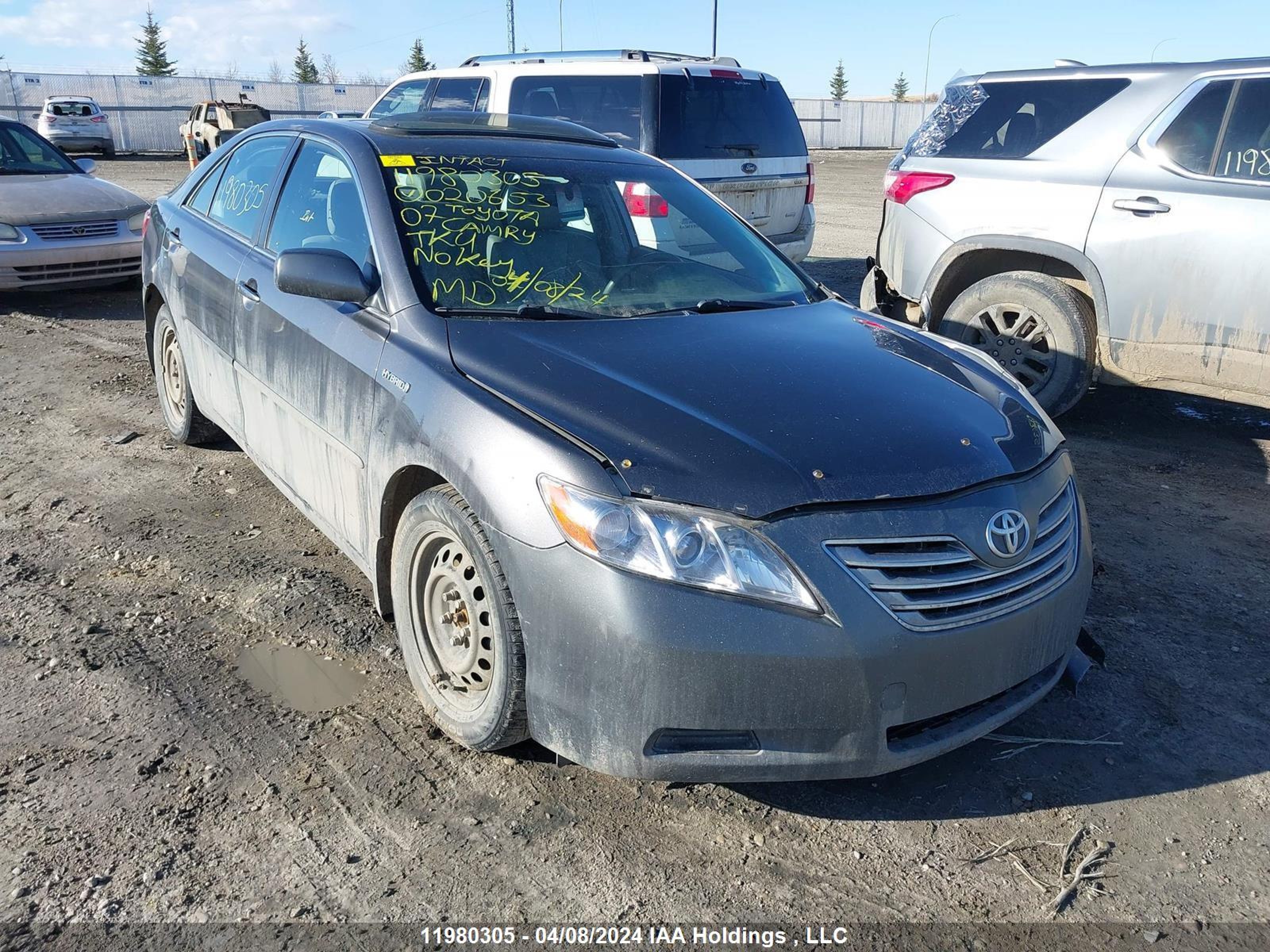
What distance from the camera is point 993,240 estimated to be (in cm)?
611

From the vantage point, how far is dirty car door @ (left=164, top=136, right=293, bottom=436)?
4.38 meters

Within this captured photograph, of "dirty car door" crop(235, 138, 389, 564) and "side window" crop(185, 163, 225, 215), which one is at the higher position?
"side window" crop(185, 163, 225, 215)

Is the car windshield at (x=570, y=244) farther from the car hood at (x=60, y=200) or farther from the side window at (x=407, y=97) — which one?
the side window at (x=407, y=97)

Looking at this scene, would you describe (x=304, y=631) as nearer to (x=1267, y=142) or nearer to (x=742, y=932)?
(x=742, y=932)

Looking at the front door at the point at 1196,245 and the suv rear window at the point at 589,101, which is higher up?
the suv rear window at the point at 589,101

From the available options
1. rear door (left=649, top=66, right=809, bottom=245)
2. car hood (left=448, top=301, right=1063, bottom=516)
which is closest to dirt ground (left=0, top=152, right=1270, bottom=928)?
car hood (left=448, top=301, right=1063, bottom=516)

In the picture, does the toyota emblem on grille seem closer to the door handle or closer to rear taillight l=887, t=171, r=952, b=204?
the door handle

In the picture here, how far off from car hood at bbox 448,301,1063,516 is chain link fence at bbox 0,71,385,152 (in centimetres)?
3690

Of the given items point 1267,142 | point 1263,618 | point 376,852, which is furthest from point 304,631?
point 1267,142

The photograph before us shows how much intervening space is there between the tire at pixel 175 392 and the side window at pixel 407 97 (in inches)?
225

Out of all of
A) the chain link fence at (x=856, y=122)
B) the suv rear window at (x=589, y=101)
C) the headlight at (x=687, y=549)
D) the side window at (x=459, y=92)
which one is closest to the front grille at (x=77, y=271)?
the side window at (x=459, y=92)

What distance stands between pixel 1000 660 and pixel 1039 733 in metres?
0.69

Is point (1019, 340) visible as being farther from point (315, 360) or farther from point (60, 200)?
point (60, 200)

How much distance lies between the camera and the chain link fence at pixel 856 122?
51.6 meters
